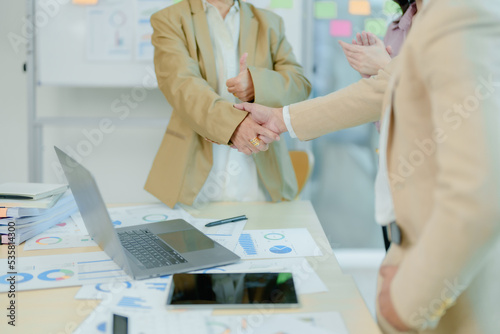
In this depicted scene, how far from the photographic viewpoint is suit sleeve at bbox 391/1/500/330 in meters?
0.63

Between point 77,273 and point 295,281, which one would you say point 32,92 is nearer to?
point 77,273

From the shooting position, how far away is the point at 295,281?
938 millimetres

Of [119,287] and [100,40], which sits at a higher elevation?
[100,40]

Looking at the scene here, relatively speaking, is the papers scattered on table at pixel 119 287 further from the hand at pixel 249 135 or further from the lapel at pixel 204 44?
the lapel at pixel 204 44

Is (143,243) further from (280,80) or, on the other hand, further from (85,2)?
(85,2)

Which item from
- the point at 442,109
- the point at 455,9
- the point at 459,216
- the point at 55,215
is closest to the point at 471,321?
the point at 459,216

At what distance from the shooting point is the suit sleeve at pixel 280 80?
68.2 inches

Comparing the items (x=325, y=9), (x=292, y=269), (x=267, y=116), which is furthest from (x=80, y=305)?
(x=325, y=9)

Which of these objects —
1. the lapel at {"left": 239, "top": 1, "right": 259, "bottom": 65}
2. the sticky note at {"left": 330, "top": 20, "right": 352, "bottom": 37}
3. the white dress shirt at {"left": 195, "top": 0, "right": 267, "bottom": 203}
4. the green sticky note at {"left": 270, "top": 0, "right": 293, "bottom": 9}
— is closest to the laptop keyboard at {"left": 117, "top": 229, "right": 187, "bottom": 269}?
the white dress shirt at {"left": 195, "top": 0, "right": 267, "bottom": 203}

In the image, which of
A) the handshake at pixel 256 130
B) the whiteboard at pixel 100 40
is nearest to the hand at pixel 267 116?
the handshake at pixel 256 130

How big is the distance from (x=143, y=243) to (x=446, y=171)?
75 centimetres

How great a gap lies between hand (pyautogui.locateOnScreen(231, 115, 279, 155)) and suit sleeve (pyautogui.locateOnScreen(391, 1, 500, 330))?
96 centimetres

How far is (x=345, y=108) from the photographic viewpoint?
4.30 feet

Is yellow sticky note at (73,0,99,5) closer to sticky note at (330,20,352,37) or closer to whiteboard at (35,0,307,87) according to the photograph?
whiteboard at (35,0,307,87)
